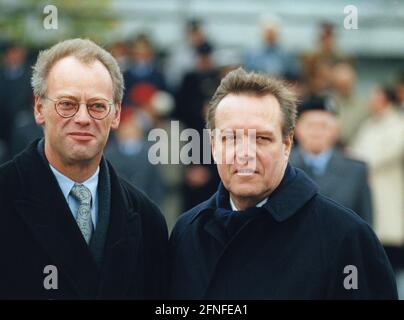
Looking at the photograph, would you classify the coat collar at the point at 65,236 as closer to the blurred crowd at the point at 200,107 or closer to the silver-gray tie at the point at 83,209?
the silver-gray tie at the point at 83,209

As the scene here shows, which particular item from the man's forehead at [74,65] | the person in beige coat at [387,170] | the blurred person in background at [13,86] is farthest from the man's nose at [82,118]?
the blurred person in background at [13,86]

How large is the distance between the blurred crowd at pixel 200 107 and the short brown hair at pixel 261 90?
4.02 m

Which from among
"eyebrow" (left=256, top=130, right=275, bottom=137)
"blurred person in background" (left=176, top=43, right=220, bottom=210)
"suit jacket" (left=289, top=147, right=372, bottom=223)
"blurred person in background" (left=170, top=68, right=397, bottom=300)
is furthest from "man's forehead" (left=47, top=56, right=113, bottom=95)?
"blurred person in background" (left=176, top=43, right=220, bottom=210)

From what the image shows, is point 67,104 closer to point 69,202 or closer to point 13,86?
point 69,202

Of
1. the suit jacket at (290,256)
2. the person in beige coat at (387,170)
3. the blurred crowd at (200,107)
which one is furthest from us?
the person in beige coat at (387,170)

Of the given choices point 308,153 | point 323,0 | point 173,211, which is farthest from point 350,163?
point 323,0

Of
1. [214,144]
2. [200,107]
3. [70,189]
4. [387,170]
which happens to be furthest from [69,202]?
[387,170]

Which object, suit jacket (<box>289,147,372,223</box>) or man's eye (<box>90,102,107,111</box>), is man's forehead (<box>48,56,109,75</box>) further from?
suit jacket (<box>289,147,372,223</box>)

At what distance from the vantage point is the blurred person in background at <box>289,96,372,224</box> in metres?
7.68

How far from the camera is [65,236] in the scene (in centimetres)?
466

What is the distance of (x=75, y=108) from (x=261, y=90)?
2.69ft

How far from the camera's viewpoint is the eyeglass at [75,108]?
15.3 ft
